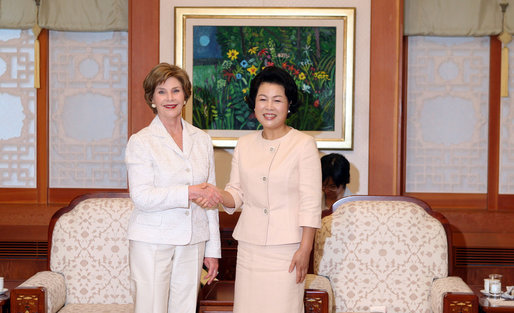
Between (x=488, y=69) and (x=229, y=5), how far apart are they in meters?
2.09

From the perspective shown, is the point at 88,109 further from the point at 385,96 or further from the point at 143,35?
the point at 385,96

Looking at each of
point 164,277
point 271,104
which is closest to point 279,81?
point 271,104

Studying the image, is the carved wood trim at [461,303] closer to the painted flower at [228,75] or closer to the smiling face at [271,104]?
the smiling face at [271,104]

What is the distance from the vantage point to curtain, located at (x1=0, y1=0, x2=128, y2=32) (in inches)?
183

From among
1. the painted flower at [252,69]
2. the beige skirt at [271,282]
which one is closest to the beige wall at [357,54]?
the painted flower at [252,69]

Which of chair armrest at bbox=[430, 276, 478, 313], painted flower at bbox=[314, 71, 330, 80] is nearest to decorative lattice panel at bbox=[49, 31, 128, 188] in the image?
painted flower at bbox=[314, 71, 330, 80]

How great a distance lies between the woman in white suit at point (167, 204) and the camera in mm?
2383

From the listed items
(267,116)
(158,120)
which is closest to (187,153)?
(158,120)

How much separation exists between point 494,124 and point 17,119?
148 inches

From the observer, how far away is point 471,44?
4.77 metres

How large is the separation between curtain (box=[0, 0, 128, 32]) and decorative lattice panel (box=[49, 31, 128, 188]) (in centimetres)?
21

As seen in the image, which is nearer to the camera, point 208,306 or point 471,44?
point 208,306

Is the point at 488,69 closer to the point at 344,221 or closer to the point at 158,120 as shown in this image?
the point at 344,221

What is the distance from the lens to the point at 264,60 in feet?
14.4
